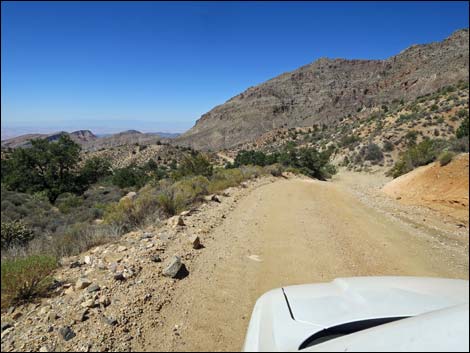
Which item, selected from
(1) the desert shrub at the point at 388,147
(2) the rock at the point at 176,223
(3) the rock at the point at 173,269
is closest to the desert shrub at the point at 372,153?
(1) the desert shrub at the point at 388,147

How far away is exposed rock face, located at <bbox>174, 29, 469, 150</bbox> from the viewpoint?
70.3m

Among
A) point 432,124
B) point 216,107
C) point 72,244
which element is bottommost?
point 72,244

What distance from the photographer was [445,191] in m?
5.00

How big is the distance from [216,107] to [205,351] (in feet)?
379

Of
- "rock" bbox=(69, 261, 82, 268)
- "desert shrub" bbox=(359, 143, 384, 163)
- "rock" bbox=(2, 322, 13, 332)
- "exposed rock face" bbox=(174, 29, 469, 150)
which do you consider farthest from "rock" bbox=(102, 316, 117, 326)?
"exposed rock face" bbox=(174, 29, 469, 150)

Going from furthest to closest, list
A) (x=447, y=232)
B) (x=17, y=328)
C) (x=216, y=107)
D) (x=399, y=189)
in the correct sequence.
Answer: (x=216, y=107)
(x=399, y=189)
(x=447, y=232)
(x=17, y=328)

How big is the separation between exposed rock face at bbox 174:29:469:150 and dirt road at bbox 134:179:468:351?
55227 mm

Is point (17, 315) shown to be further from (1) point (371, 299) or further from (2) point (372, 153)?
(2) point (372, 153)

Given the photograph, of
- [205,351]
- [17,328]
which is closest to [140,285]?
[17,328]

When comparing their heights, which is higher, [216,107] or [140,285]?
[216,107]

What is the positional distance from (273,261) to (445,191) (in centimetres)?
352

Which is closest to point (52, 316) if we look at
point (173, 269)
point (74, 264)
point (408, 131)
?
point (173, 269)

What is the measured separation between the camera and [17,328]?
7.62 feet

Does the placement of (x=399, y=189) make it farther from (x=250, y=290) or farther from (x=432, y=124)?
(x=432, y=124)
